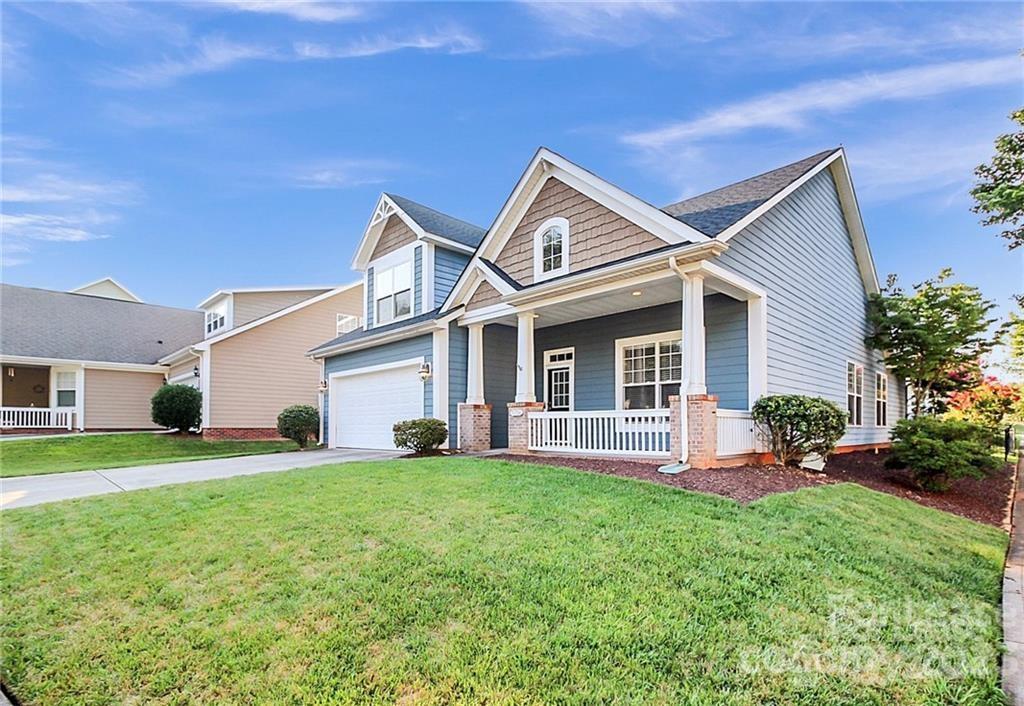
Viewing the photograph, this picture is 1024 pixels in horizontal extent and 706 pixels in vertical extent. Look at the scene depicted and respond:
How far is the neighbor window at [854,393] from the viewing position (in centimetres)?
1373

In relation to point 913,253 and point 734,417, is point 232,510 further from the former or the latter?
point 913,253

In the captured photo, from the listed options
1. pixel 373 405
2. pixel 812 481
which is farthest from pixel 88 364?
pixel 812 481

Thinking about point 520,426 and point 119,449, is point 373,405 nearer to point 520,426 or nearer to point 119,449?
point 520,426

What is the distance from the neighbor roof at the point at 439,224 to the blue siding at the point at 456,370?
127 inches

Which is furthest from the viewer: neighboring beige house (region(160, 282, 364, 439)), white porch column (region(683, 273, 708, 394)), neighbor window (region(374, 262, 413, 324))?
neighboring beige house (region(160, 282, 364, 439))

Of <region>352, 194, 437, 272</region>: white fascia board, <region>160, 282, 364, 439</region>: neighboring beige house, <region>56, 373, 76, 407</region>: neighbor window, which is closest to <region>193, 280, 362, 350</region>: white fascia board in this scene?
<region>160, 282, 364, 439</region>: neighboring beige house

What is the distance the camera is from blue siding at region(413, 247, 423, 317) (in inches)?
568

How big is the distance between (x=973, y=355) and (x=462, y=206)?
17.9 metres

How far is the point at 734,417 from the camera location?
880 centimetres

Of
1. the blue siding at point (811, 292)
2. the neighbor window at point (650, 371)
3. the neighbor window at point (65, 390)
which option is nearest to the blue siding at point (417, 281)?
the neighbor window at point (650, 371)

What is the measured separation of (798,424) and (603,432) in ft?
10.5

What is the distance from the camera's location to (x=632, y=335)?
11578mm

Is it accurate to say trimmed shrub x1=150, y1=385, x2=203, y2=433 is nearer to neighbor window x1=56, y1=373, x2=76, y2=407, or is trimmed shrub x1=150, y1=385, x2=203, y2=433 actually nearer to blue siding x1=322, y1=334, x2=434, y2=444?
blue siding x1=322, y1=334, x2=434, y2=444

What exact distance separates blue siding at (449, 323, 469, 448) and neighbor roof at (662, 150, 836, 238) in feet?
18.1
